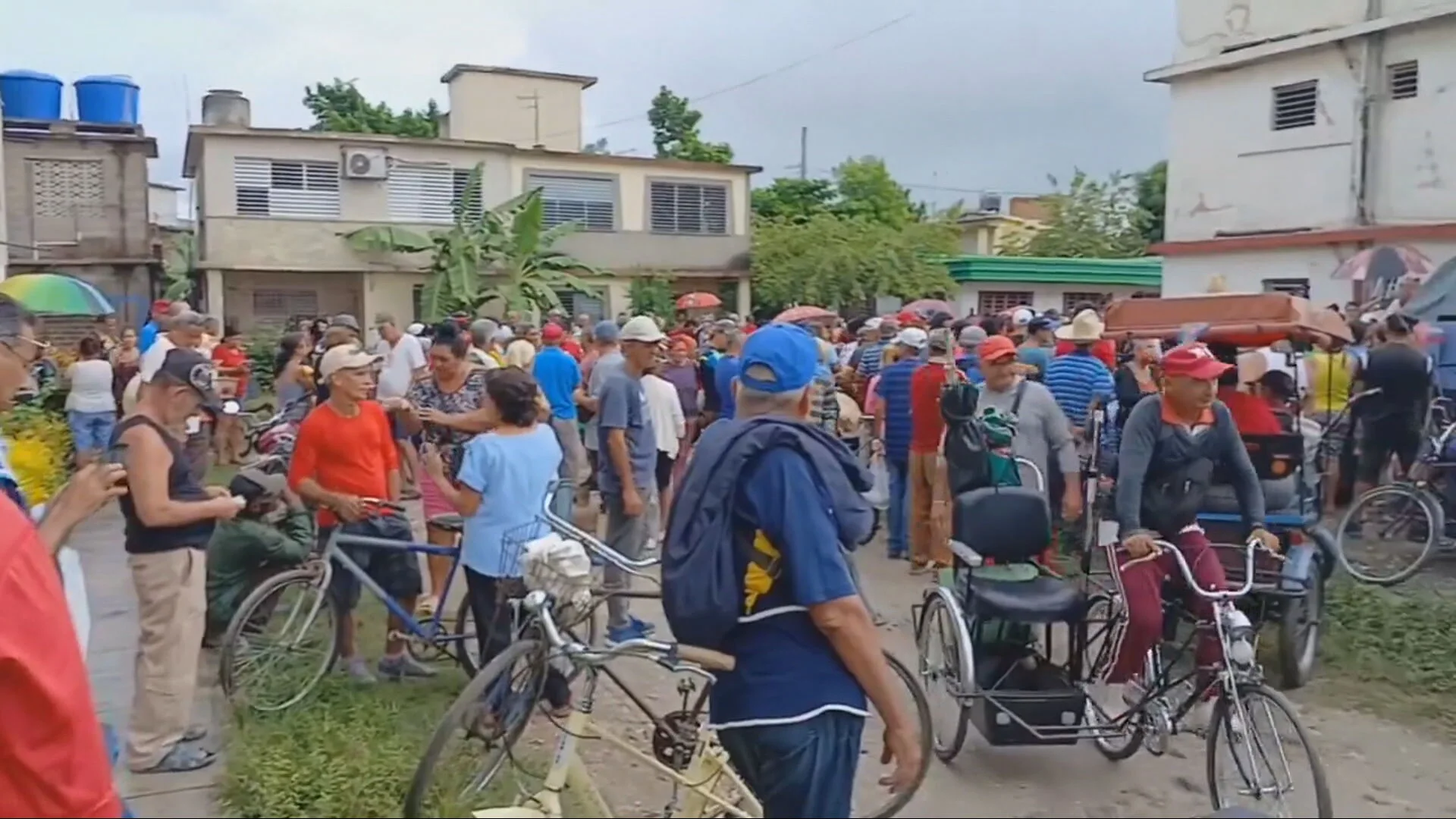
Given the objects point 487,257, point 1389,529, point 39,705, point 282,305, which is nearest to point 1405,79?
point 1389,529

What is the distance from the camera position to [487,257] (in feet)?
78.3

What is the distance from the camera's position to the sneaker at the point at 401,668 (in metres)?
6.34

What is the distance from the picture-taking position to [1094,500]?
25.8ft

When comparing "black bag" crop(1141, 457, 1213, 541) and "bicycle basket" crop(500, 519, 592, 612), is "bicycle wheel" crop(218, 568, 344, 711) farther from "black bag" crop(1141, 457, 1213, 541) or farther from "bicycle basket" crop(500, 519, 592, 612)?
"black bag" crop(1141, 457, 1213, 541)

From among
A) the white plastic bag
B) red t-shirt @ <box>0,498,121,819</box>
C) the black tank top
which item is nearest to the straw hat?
the white plastic bag

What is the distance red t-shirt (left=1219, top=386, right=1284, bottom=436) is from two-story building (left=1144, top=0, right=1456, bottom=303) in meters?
12.9

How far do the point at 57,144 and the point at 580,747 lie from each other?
2487 cm

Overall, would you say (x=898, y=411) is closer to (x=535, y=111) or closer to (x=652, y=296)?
(x=652, y=296)

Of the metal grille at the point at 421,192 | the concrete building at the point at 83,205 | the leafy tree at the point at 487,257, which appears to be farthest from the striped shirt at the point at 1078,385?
the concrete building at the point at 83,205

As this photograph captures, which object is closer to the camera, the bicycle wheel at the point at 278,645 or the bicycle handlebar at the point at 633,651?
the bicycle handlebar at the point at 633,651

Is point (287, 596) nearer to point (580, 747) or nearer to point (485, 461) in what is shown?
point (485, 461)

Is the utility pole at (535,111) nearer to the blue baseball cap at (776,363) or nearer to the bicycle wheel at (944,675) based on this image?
the bicycle wheel at (944,675)

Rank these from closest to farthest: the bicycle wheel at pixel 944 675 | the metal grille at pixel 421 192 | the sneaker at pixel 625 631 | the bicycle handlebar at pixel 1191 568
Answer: the bicycle handlebar at pixel 1191 568, the bicycle wheel at pixel 944 675, the sneaker at pixel 625 631, the metal grille at pixel 421 192

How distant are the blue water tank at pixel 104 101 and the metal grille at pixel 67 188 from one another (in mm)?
1145
